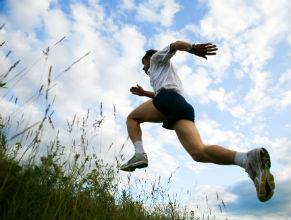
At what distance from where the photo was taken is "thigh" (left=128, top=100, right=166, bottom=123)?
3.02 metres

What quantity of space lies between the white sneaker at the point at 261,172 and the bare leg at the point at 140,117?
1.09m

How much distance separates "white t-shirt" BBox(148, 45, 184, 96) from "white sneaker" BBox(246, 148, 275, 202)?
1.09m

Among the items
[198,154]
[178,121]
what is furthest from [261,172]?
[178,121]

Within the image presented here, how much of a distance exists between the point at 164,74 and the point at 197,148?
3.34ft

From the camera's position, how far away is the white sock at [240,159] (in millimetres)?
2352

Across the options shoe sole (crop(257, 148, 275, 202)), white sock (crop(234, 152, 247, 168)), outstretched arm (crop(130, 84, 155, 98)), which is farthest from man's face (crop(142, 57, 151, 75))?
shoe sole (crop(257, 148, 275, 202))

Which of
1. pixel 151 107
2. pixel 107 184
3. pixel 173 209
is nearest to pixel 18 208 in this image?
pixel 107 184

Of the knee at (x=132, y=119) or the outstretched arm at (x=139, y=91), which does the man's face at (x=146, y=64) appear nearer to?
the outstretched arm at (x=139, y=91)

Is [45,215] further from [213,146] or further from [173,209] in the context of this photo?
[173,209]

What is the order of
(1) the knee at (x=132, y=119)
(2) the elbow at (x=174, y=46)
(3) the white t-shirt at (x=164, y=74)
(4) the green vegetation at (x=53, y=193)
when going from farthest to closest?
(1) the knee at (x=132, y=119), (3) the white t-shirt at (x=164, y=74), (2) the elbow at (x=174, y=46), (4) the green vegetation at (x=53, y=193)

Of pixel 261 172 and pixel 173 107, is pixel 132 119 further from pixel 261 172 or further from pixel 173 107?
pixel 261 172

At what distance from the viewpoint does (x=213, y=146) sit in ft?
8.13

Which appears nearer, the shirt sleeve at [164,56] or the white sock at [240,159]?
the white sock at [240,159]

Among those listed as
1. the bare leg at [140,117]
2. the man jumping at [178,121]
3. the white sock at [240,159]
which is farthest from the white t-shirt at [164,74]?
the white sock at [240,159]
